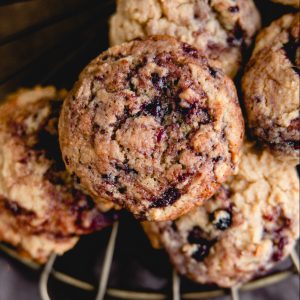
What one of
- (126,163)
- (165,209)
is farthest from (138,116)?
(165,209)

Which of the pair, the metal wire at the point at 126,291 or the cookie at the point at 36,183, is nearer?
the cookie at the point at 36,183

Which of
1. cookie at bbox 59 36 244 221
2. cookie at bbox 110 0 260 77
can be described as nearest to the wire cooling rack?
cookie at bbox 59 36 244 221

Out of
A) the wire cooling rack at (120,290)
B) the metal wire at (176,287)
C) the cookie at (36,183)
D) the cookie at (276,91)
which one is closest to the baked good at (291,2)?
the cookie at (276,91)

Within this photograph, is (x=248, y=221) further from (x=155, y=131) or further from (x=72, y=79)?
(x=72, y=79)

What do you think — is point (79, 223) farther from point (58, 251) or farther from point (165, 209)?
point (165, 209)

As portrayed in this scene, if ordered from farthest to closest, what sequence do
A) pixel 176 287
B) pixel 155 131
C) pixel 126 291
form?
pixel 126 291 → pixel 176 287 → pixel 155 131

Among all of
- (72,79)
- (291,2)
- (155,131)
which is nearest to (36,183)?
(155,131)

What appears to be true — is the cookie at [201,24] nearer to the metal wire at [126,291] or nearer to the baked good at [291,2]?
the baked good at [291,2]
